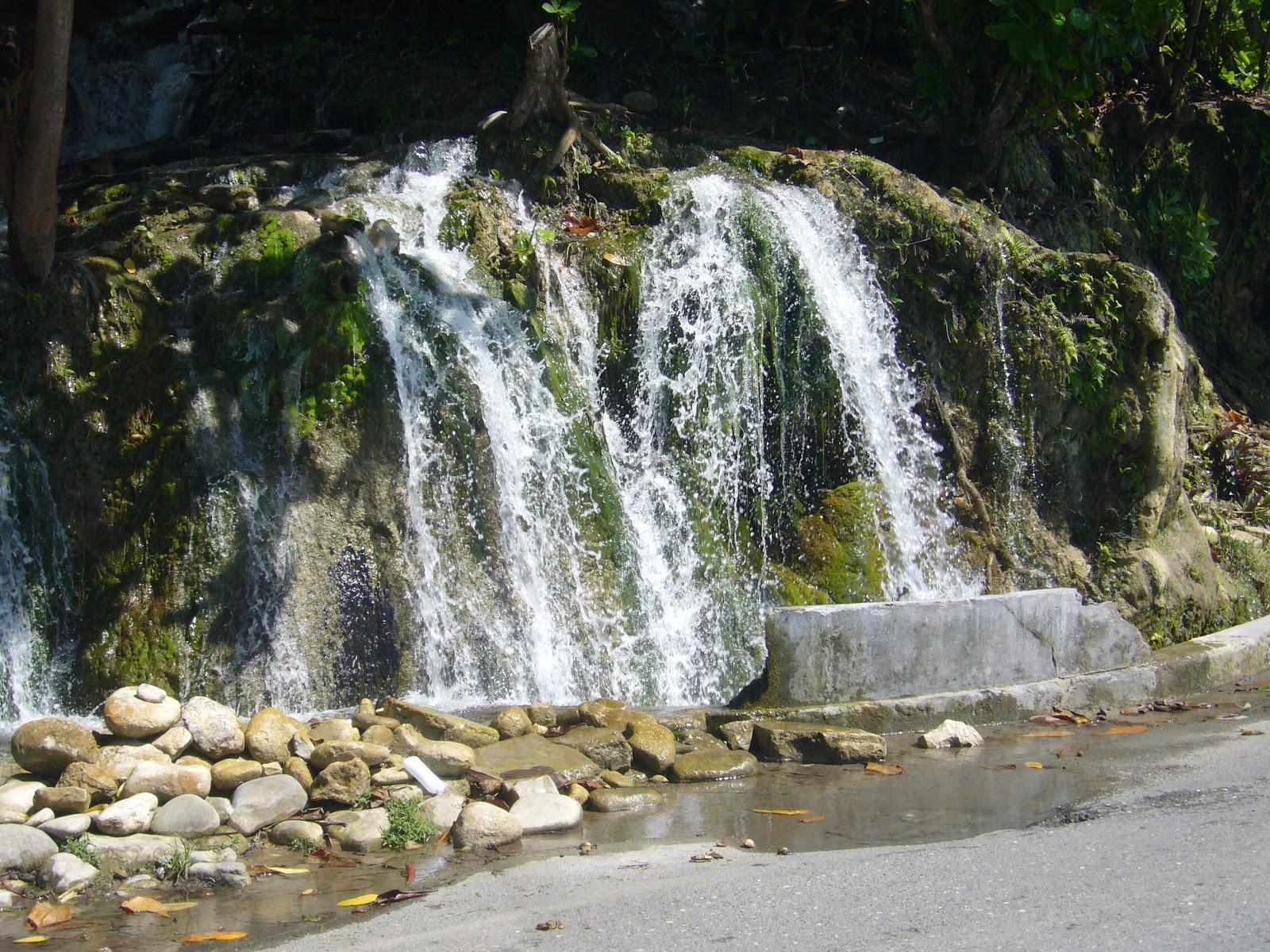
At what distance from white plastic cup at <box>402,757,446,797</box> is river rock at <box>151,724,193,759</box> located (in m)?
0.93

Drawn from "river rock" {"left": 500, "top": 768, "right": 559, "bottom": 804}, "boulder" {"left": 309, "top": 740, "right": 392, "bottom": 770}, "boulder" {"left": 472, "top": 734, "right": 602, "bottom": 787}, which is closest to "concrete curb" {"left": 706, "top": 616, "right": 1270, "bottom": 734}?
"boulder" {"left": 472, "top": 734, "right": 602, "bottom": 787}

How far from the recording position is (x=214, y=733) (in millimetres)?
5621

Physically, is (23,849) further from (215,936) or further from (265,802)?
(215,936)

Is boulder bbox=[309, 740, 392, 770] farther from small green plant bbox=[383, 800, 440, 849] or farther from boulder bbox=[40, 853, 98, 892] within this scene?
boulder bbox=[40, 853, 98, 892]

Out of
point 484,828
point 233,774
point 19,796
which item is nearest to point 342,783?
point 233,774

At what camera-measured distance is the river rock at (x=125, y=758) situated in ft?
17.6

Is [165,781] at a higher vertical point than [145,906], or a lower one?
higher

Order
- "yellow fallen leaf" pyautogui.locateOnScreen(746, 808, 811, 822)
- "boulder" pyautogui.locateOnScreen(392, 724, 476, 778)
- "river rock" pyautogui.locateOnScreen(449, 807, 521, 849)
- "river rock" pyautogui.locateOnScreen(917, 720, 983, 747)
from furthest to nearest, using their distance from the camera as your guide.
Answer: "river rock" pyautogui.locateOnScreen(917, 720, 983, 747)
"boulder" pyautogui.locateOnScreen(392, 724, 476, 778)
"yellow fallen leaf" pyautogui.locateOnScreen(746, 808, 811, 822)
"river rock" pyautogui.locateOnScreen(449, 807, 521, 849)

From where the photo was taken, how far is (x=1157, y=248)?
13734 mm

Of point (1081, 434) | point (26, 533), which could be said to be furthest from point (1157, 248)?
point (26, 533)

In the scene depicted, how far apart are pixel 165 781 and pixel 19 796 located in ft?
1.75

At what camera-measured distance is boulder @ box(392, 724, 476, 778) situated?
5738 millimetres

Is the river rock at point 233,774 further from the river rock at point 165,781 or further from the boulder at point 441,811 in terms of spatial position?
the boulder at point 441,811

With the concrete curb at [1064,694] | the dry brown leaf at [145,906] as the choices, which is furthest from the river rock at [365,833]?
the concrete curb at [1064,694]
